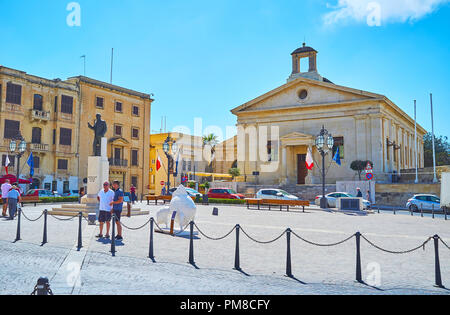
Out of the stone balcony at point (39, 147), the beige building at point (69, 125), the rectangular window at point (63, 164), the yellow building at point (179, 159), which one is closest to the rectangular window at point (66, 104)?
the beige building at point (69, 125)

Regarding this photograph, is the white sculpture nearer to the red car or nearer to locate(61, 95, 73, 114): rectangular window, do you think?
the red car

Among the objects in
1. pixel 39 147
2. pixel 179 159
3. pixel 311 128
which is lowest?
pixel 179 159

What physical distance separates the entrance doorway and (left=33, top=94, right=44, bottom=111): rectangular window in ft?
89.8

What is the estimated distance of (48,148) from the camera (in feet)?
131

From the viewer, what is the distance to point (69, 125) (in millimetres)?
41688

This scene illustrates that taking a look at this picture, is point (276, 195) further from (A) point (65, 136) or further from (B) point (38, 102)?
(B) point (38, 102)

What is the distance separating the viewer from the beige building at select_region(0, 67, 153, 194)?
37594 mm

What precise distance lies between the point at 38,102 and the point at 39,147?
457 centimetres

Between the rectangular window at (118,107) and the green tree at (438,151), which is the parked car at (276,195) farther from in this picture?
the green tree at (438,151)

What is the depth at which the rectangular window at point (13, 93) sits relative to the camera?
3700 cm

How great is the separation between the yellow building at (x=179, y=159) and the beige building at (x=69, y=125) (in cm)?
437

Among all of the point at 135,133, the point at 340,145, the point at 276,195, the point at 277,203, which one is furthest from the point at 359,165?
the point at 135,133
